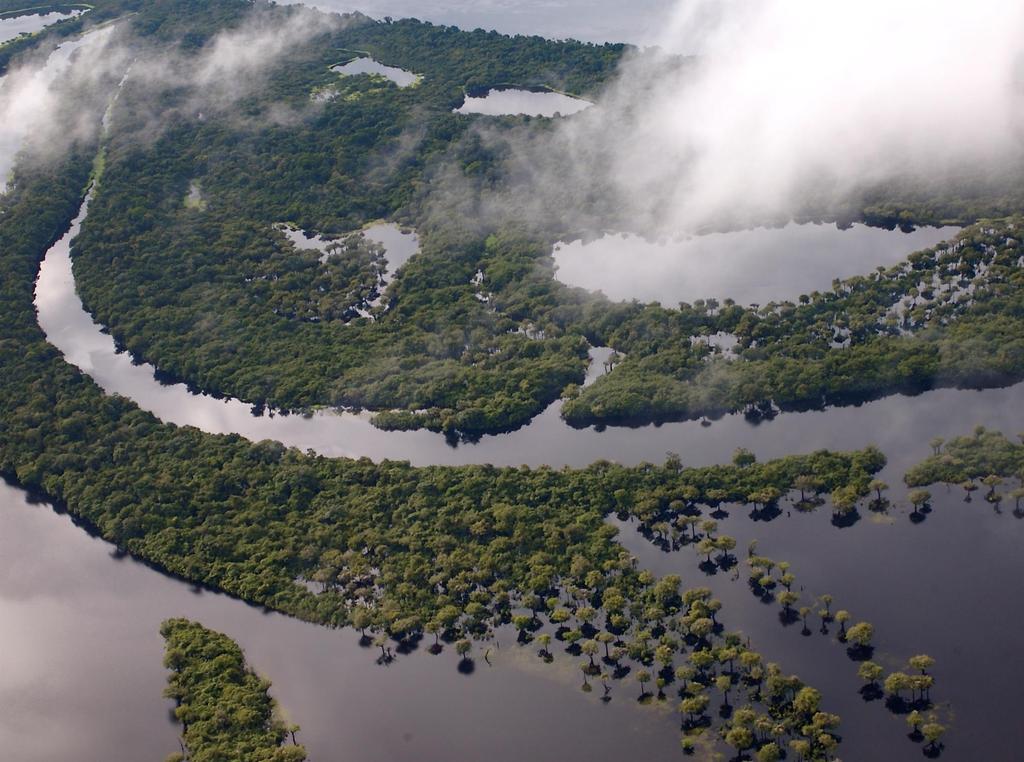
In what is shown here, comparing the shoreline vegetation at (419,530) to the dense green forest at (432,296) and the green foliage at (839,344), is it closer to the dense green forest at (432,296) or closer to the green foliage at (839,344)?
the green foliage at (839,344)

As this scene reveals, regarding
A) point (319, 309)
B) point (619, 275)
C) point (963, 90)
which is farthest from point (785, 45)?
point (319, 309)

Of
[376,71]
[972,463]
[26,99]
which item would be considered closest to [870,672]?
[972,463]

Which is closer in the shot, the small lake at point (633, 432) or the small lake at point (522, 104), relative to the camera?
the small lake at point (633, 432)

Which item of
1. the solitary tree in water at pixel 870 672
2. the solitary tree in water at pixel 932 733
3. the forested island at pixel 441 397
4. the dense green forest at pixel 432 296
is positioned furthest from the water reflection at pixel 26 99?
the solitary tree in water at pixel 932 733

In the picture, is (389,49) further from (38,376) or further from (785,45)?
(38,376)

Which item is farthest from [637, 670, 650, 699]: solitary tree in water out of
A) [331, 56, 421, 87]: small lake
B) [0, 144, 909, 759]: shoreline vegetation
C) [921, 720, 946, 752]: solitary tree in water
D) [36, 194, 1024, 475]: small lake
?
[331, 56, 421, 87]: small lake

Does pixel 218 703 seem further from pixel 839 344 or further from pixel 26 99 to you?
pixel 26 99

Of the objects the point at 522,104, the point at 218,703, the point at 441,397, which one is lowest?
the point at 218,703
